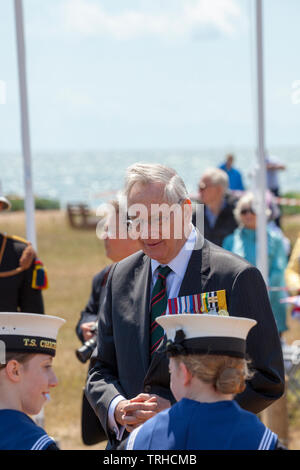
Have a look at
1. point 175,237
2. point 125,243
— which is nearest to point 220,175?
point 125,243

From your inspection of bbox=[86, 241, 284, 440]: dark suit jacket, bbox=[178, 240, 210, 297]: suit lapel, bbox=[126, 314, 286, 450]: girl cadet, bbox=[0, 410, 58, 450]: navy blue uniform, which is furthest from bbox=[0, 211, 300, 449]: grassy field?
bbox=[126, 314, 286, 450]: girl cadet

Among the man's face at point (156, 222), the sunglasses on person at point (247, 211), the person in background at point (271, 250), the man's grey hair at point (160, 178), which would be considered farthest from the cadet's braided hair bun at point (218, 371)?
the sunglasses on person at point (247, 211)

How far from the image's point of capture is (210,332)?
2.16m

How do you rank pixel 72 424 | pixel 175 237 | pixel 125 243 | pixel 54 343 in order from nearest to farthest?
pixel 54 343, pixel 175 237, pixel 125 243, pixel 72 424

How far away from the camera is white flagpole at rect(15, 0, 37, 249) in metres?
5.00

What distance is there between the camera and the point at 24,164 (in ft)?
16.7

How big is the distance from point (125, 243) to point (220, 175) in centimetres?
323

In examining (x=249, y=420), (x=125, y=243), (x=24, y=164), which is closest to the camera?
(x=249, y=420)

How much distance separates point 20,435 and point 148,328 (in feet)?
2.29

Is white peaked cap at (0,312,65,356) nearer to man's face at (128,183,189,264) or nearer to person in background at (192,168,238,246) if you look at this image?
man's face at (128,183,189,264)

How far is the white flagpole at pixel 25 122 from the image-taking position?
5004mm

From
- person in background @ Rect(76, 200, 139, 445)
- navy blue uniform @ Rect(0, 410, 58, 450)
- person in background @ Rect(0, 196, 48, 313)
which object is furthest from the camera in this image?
person in background @ Rect(0, 196, 48, 313)

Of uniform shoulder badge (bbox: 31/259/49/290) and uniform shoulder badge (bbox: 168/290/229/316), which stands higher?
uniform shoulder badge (bbox: 168/290/229/316)
